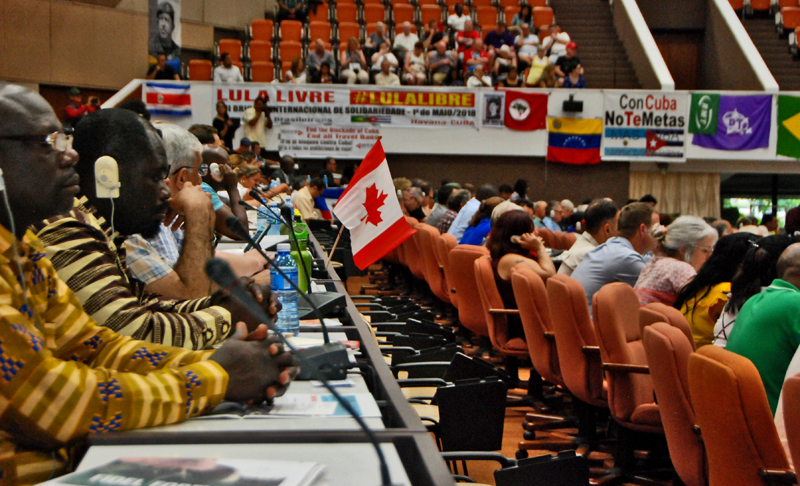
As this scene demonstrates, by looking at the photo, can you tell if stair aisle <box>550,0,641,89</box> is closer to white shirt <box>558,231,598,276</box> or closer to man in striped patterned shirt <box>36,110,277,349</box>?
white shirt <box>558,231,598,276</box>

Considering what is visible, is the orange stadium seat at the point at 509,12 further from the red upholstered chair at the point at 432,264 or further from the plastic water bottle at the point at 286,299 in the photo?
the plastic water bottle at the point at 286,299

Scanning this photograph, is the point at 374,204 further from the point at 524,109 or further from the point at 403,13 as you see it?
the point at 403,13

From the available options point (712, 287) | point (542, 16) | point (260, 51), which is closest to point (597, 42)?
point (542, 16)

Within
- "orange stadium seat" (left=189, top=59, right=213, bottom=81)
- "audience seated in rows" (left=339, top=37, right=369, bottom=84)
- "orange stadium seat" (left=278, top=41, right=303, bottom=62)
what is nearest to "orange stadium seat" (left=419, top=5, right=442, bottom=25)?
"audience seated in rows" (left=339, top=37, right=369, bottom=84)

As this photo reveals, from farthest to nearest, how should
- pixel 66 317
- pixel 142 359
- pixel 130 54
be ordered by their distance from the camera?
pixel 130 54, pixel 142 359, pixel 66 317

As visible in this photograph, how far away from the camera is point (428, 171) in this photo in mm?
11094

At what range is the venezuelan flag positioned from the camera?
35.0 feet

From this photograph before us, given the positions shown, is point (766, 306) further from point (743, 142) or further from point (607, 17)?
point (607, 17)

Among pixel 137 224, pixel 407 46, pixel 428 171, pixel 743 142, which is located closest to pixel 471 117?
pixel 428 171

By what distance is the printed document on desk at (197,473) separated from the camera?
937mm

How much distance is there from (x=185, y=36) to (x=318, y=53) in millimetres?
2670

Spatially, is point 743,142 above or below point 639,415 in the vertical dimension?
above

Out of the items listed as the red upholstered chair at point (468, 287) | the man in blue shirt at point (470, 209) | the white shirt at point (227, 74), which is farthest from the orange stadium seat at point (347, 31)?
the red upholstered chair at point (468, 287)

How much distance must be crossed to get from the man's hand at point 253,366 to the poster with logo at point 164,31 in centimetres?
1082
